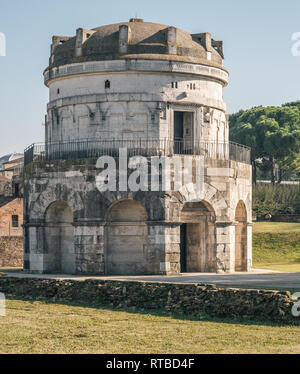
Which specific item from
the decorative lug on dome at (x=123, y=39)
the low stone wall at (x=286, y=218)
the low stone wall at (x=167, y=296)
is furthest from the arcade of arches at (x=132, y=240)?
the low stone wall at (x=286, y=218)

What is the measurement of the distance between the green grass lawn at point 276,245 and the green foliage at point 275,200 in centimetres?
675

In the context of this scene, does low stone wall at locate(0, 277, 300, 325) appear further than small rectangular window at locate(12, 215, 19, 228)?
No

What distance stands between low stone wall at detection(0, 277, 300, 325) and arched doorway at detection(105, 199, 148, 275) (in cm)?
458

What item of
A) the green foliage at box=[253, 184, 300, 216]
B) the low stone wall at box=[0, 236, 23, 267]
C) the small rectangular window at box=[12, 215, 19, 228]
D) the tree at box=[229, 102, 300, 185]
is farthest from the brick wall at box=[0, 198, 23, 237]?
the tree at box=[229, 102, 300, 185]

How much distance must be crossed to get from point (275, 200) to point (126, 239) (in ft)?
112

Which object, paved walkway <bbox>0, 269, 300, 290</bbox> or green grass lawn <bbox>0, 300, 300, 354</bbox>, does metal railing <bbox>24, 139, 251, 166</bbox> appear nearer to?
paved walkway <bbox>0, 269, 300, 290</bbox>

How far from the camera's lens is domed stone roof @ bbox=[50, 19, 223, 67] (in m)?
40.0

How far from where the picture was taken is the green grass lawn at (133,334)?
73.0ft

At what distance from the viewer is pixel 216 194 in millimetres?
38938

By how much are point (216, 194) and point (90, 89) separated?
8.88 m

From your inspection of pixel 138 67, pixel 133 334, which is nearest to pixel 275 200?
pixel 138 67

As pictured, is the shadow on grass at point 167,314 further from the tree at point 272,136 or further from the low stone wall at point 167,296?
the tree at point 272,136
